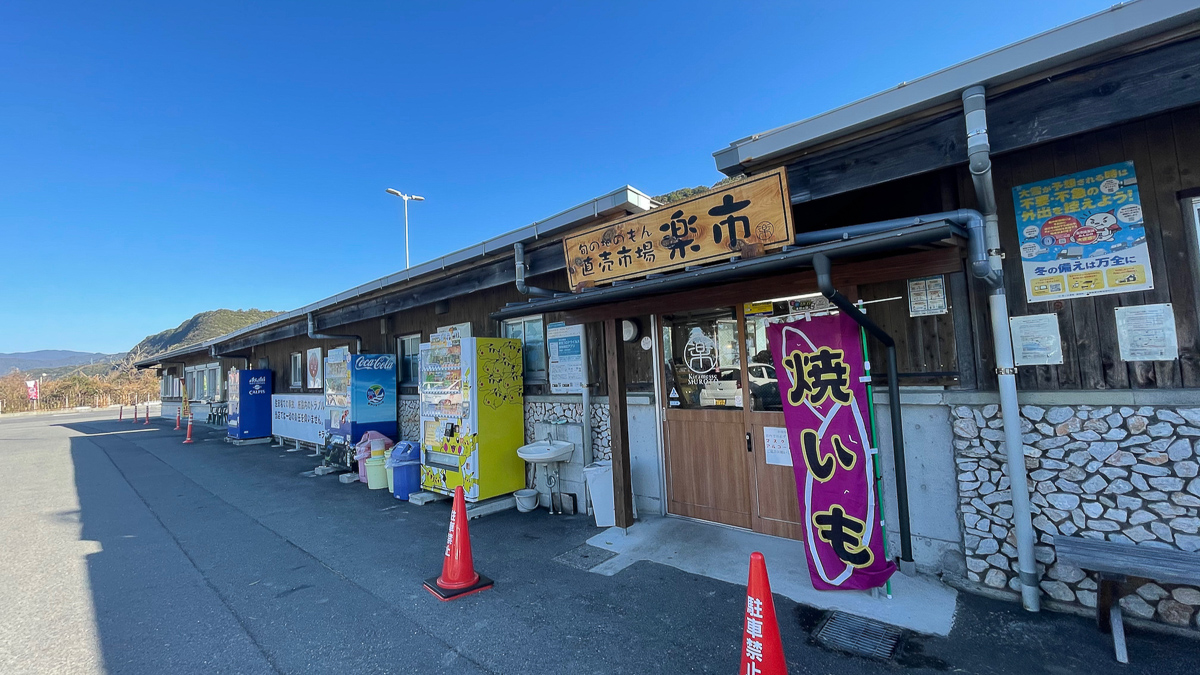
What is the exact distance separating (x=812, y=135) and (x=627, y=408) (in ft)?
10.7

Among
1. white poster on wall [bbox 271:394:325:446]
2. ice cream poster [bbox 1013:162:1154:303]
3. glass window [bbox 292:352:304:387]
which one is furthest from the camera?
glass window [bbox 292:352:304:387]

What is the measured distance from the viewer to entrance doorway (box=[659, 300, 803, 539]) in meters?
4.62

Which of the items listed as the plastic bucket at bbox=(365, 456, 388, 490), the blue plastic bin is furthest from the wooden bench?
the plastic bucket at bbox=(365, 456, 388, 490)

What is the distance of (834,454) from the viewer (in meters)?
3.65

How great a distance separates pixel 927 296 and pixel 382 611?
4.76 metres

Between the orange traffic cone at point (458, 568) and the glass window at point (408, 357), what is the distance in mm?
5773

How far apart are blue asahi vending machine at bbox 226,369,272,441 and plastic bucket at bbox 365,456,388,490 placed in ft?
27.9

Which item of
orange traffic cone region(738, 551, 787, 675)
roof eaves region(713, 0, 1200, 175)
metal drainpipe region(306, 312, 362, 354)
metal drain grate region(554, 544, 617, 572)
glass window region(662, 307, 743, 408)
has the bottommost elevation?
metal drain grate region(554, 544, 617, 572)

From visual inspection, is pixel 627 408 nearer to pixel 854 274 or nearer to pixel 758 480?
pixel 758 480

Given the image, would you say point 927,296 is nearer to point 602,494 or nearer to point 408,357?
point 602,494

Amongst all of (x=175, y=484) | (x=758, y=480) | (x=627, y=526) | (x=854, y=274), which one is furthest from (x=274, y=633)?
(x=175, y=484)

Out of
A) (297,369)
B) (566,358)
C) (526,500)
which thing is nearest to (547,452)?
(526,500)

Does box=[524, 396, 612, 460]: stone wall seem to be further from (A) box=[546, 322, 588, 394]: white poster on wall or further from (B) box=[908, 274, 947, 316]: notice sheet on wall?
(B) box=[908, 274, 947, 316]: notice sheet on wall

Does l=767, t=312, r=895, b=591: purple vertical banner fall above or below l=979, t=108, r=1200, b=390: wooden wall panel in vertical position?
below
